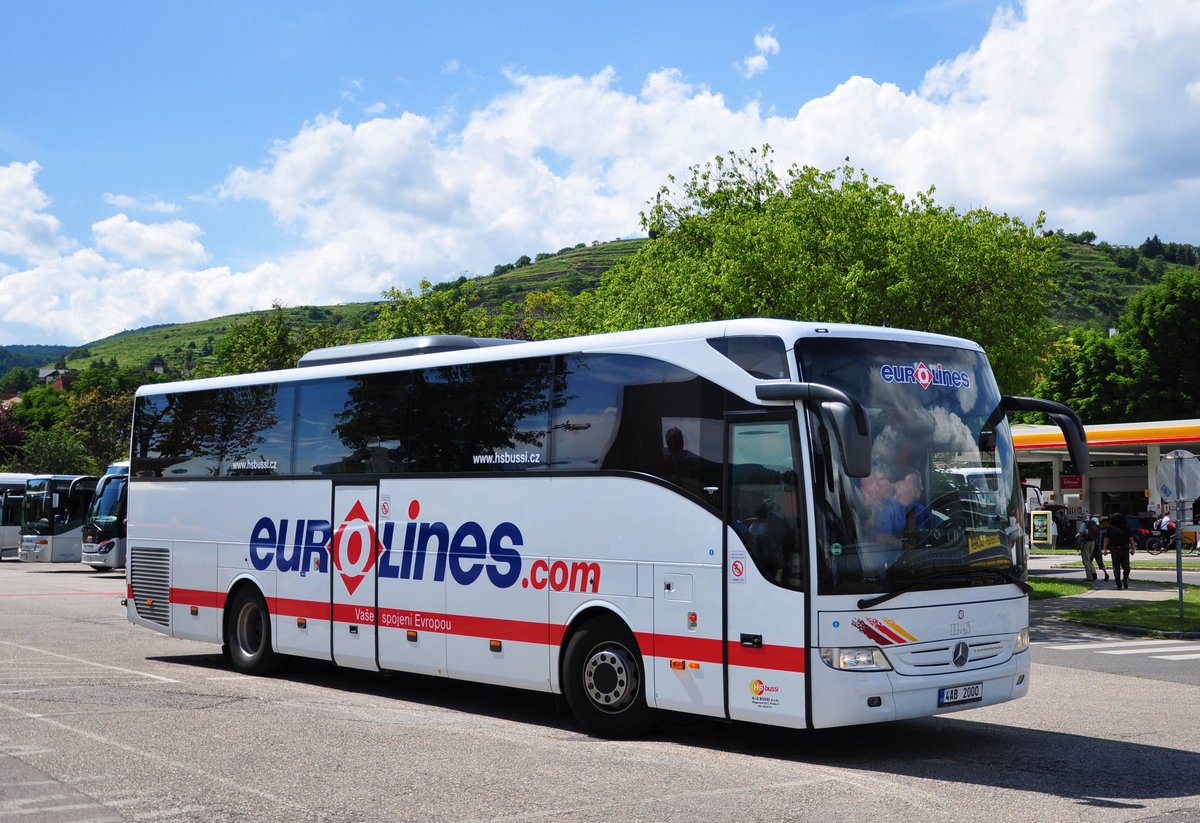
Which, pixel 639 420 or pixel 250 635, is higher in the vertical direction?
pixel 639 420

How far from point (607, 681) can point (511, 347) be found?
336 cm

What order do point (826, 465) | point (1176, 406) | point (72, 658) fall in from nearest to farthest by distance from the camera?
point (826, 465), point (72, 658), point (1176, 406)

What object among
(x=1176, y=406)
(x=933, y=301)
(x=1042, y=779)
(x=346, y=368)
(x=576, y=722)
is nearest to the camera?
(x=1042, y=779)

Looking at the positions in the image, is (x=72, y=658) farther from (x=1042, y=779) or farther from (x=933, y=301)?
(x=933, y=301)

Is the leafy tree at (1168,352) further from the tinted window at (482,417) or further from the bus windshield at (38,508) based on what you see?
the tinted window at (482,417)

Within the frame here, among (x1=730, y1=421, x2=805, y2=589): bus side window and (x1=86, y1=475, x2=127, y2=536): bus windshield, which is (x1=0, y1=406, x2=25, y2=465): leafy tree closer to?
(x1=86, y1=475, x2=127, y2=536): bus windshield

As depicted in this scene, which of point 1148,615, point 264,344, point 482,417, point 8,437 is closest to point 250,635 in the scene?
point 482,417

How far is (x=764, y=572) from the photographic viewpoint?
901cm

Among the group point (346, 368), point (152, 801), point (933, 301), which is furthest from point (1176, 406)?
point (152, 801)

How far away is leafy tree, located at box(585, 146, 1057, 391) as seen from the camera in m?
25.2

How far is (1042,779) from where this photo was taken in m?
8.30

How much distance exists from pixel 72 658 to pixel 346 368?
5589mm

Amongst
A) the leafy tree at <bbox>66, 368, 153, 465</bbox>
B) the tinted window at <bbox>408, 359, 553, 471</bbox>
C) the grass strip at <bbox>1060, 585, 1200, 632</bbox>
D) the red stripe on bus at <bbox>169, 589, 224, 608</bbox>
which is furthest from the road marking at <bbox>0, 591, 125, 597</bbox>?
A: the leafy tree at <bbox>66, 368, 153, 465</bbox>

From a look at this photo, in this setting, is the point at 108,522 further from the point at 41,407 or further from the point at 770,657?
the point at 41,407
